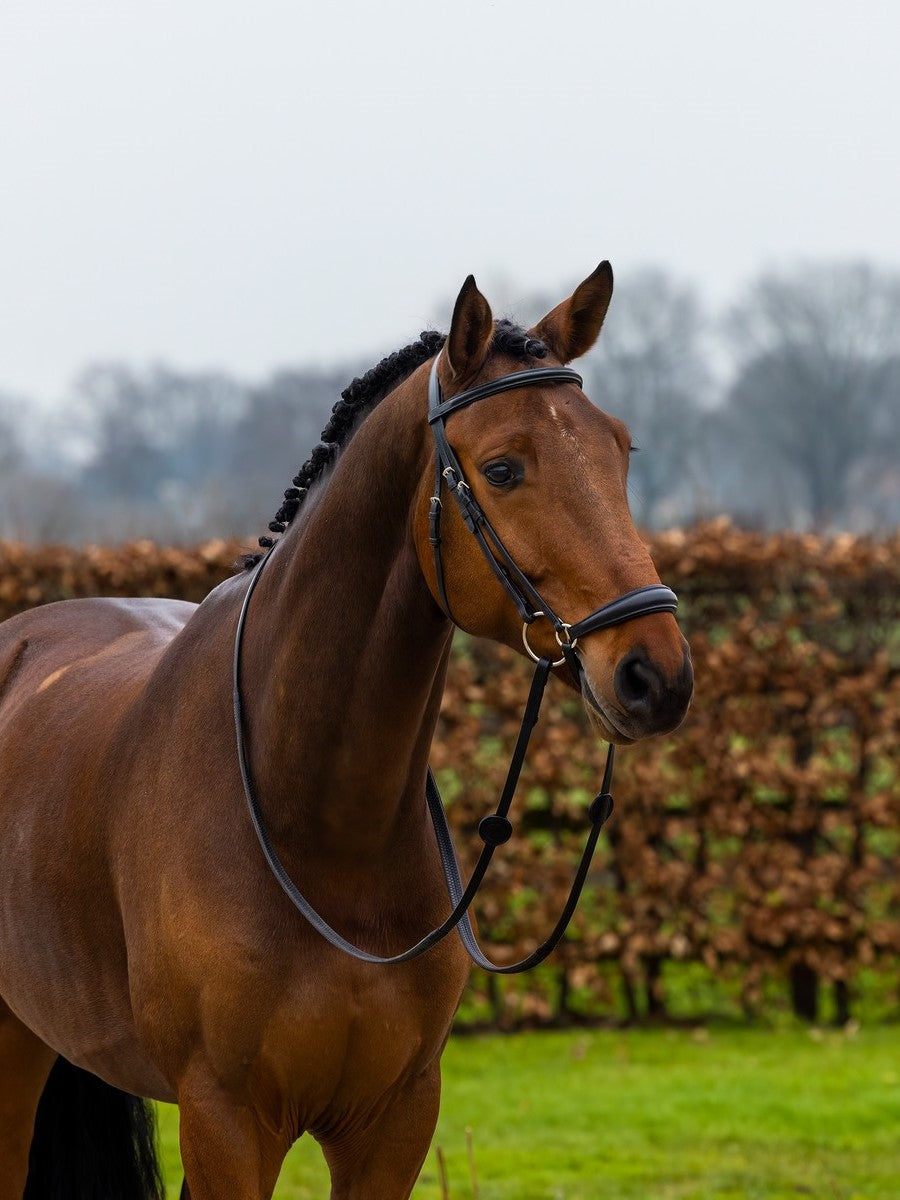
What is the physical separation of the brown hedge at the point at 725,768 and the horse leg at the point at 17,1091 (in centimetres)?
392

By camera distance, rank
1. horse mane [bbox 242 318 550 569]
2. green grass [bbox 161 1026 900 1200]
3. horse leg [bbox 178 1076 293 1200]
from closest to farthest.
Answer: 1. horse leg [bbox 178 1076 293 1200]
2. horse mane [bbox 242 318 550 569]
3. green grass [bbox 161 1026 900 1200]

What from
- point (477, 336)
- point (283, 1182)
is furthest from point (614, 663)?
point (283, 1182)

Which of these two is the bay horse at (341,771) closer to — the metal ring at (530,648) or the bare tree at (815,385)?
the metal ring at (530,648)

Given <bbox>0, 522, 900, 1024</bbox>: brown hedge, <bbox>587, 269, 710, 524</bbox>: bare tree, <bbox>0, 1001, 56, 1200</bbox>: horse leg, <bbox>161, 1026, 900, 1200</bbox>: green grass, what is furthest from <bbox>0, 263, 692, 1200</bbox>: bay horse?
<bbox>587, 269, 710, 524</bbox>: bare tree

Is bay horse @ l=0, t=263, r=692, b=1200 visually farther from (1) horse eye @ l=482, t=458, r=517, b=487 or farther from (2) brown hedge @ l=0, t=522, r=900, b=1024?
(2) brown hedge @ l=0, t=522, r=900, b=1024

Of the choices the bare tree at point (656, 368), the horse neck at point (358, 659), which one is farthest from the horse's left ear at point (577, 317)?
the bare tree at point (656, 368)

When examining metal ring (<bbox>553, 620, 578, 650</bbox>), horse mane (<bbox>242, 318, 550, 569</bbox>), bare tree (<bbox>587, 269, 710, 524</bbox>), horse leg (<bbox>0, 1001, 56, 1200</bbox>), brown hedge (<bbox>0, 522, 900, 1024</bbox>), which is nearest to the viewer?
metal ring (<bbox>553, 620, 578, 650</bbox>)

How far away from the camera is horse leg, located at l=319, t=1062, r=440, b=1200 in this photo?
107 inches

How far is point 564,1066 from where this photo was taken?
23.5 feet

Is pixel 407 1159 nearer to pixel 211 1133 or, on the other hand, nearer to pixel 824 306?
pixel 211 1133

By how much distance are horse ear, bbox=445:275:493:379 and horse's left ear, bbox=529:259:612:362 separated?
14 cm

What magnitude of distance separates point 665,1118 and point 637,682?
4.66 meters

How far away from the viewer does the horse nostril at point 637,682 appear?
7.02 feet

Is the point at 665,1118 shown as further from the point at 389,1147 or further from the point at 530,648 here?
the point at 530,648
